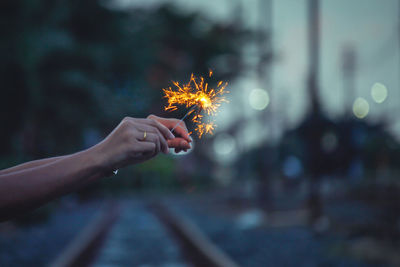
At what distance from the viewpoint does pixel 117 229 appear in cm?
1703

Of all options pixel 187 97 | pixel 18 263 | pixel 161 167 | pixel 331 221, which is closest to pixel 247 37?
pixel 161 167

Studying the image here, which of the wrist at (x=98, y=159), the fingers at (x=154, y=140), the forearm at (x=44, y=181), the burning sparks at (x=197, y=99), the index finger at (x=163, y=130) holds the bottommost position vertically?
the forearm at (x=44, y=181)

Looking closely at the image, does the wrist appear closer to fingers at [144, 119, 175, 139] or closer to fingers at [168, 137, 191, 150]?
fingers at [144, 119, 175, 139]

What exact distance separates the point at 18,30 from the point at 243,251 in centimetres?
1073

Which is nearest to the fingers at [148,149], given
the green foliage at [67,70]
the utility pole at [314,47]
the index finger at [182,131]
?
the index finger at [182,131]

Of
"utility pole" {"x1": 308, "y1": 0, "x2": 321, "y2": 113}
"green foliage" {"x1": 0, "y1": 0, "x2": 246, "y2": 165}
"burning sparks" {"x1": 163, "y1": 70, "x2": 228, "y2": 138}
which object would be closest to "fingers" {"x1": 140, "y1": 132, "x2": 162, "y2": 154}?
"burning sparks" {"x1": 163, "y1": 70, "x2": 228, "y2": 138}

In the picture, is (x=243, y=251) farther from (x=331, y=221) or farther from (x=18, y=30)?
(x=18, y=30)

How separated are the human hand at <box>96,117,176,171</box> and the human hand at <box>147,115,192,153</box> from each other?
0.64 ft

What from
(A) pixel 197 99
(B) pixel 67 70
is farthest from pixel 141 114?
(A) pixel 197 99

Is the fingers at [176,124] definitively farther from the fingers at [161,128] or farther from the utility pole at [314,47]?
the utility pole at [314,47]

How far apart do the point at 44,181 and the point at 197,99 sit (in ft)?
2.56

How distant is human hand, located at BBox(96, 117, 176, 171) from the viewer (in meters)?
1.78

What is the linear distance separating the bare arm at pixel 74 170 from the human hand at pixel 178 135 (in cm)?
20

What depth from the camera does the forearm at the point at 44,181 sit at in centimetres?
171
